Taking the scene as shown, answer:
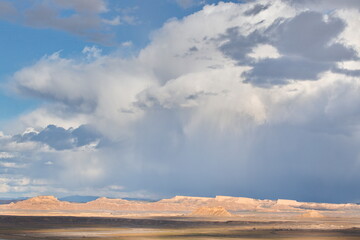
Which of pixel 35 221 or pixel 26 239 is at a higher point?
pixel 35 221

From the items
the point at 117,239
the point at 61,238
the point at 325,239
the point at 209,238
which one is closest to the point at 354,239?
the point at 325,239

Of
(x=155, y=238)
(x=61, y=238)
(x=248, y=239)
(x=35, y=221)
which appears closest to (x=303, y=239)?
(x=248, y=239)

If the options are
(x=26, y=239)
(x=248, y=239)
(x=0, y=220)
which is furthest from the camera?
(x=0, y=220)

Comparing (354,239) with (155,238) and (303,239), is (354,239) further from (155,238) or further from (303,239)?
(155,238)

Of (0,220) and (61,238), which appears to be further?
(0,220)

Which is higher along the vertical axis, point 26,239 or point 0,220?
point 0,220

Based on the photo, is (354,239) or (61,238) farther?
(354,239)

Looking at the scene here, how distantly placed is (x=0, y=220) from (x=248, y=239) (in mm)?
106430

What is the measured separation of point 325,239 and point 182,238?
1218 inches

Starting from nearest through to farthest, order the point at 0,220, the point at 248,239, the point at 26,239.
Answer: the point at 26,239, the point at 248,239, the point at 0,220

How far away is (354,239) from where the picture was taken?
123875mm

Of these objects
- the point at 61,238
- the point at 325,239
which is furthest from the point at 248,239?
the point at 61,238

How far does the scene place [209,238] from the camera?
A: 394ft

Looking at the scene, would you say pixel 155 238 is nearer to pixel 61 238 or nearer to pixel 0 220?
pixel 61 238
